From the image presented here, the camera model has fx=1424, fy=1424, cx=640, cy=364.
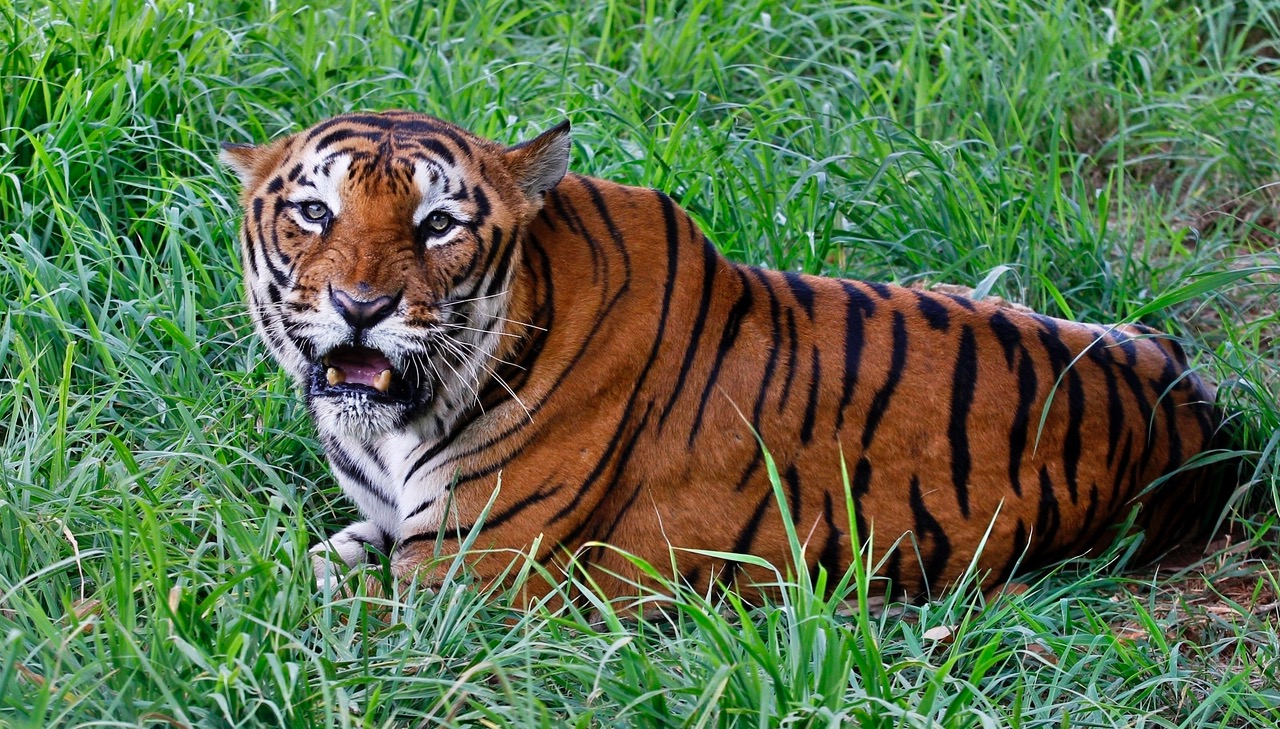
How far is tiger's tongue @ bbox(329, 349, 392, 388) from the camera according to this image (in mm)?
3143

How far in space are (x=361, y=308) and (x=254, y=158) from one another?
61cm

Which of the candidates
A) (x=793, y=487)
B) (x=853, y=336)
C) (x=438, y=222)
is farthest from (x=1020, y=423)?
(x=438, y=222)

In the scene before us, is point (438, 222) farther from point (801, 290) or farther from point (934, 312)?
point (934, 312)

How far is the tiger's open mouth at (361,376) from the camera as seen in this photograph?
10.3 ft

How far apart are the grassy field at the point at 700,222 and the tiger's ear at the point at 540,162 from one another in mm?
905

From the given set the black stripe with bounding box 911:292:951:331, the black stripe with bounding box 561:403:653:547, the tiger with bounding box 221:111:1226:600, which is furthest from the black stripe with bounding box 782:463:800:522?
the black stripe with bounding box 911:292:951:331

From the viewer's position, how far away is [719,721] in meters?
2.58

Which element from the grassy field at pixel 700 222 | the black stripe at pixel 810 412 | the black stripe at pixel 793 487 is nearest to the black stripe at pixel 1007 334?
the grassy field at pixel 700 222

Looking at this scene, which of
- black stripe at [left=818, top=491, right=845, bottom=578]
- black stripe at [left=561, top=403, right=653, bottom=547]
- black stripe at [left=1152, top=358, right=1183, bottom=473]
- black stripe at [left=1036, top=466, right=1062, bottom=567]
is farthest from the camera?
black stripe at [left=1152, top=358, right=1183, bottom=473]

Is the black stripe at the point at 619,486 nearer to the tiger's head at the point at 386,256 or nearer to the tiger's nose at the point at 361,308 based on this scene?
the tiger's head at the point at 386,256

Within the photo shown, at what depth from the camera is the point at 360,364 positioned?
10.3ft

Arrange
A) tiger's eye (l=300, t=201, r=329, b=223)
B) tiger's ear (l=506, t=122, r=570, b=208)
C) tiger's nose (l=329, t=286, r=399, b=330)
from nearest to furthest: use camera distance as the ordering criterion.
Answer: tiger's nose (l=329, t=286, r=399, b=330)
tiger's eye (l=300, t=201, r=329, b=223)
tiger's ear (l=506, t=122, r=570, b=208)

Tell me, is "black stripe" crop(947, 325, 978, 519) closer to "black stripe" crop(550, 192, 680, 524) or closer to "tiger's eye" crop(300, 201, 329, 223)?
"black stripe" crop(550, 192, 680, 524)

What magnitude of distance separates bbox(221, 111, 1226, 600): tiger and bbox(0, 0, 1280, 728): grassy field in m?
0.19
